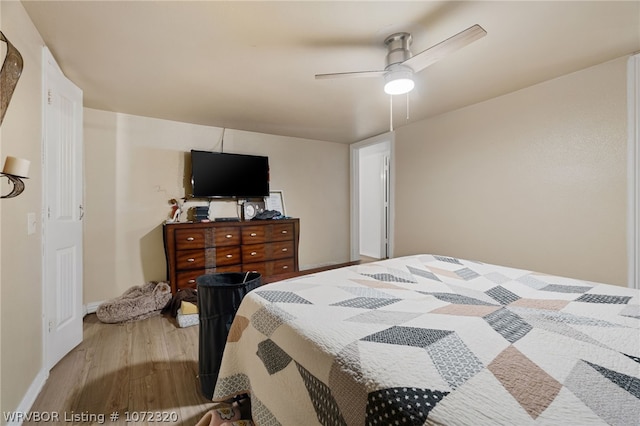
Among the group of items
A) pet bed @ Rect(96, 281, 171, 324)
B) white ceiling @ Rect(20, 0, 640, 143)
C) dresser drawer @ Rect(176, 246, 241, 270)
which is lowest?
pet bed @ Rect(96, 281, 171, 324)

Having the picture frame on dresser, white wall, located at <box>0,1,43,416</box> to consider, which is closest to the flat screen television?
the picture frame on dresser

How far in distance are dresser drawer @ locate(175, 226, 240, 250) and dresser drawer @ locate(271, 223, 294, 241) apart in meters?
0.52

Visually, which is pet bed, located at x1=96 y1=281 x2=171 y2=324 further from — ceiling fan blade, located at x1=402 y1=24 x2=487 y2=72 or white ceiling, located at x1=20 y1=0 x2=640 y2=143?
ceiling fan blade, located at x1=402 y1=24 x2=487 y2=72

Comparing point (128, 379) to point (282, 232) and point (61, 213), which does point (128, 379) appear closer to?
point (61, 213)

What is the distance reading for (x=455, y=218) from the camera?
3209 millimetres

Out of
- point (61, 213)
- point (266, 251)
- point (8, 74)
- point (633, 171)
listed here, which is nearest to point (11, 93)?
point (8, 74)

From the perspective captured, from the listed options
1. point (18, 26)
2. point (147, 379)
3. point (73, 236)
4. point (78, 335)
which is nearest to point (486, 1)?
point (18, 26)

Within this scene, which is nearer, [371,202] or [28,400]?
[28,400]

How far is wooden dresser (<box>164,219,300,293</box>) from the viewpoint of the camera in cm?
297

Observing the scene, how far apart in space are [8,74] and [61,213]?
3.63ft

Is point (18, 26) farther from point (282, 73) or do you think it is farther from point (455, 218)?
point (455, 218)

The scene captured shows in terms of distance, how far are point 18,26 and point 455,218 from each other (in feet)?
12.7

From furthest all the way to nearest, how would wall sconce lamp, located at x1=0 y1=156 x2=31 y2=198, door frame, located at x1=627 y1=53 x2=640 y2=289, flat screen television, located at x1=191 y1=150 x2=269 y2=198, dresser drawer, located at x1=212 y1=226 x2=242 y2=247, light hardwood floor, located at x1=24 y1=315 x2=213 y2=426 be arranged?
flat screen television, located at x1=191 y1=150 x2=269 y2=198 → dresser drawer, located at x1=212 y1=226 x2=242 y2=247 → door frame, located at x1=627 y1=53 x2=640 y2=289 → light hardwood floor, located at x1=24 y1=315 x2=213 y2=426 → wall sconce lamp, located at x1=0 y1=156 x2=31 y2=198

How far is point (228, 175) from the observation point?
3.59m
